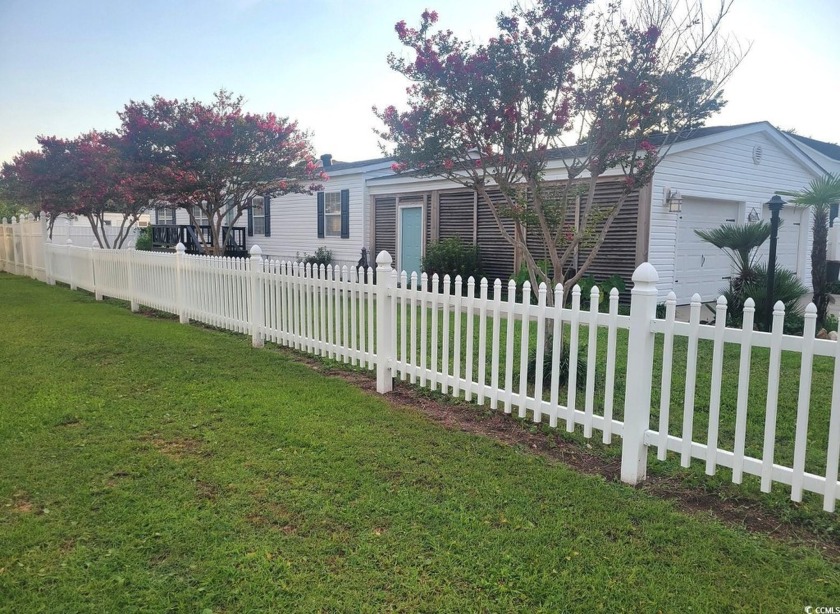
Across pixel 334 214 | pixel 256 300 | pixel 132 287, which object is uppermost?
pixel 334 214

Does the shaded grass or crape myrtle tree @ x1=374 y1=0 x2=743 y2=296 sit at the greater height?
crape myrtle tree @ x1=374 y1=0 x2=743 y2=296

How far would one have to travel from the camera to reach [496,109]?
5461 mm

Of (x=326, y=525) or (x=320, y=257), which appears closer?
(x=326, y=525)

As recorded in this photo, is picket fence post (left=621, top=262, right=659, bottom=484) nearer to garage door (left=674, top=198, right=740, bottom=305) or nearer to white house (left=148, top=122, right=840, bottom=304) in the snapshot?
white house (left=148, top=122, right=840, bottom=304)

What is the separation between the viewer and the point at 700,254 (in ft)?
39.1

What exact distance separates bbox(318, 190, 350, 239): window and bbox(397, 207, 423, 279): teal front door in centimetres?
205

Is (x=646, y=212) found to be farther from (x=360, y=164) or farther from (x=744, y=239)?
(x=360, y=164)

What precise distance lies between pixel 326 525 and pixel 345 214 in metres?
14.6

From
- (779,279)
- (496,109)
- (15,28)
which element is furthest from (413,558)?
(15,28)

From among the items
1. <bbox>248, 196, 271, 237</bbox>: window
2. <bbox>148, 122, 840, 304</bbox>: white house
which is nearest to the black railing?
<bbox>248, 196, 271, 237</bbox>: window

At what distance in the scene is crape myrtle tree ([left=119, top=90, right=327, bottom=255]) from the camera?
10797mm

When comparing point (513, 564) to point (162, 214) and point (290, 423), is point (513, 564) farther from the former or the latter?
point (162, 214)

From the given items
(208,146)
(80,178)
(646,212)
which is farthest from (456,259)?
(80,178)

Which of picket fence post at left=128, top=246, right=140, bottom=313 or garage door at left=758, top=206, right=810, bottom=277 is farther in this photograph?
garage door at left=758, top=206, right=810, bottom=277
